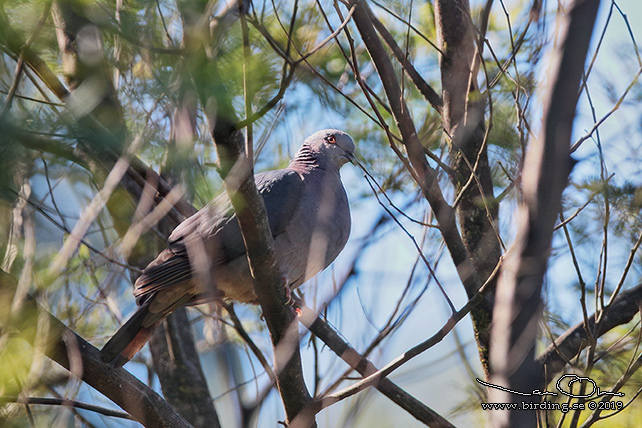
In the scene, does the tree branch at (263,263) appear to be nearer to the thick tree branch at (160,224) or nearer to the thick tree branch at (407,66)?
the thick tree branch at (160,224)

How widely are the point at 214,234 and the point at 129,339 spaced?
2.44ft

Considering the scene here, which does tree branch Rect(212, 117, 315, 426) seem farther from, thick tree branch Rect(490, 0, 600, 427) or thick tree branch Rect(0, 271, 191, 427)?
thick tree branch Rect(490, 0, 600, 427)

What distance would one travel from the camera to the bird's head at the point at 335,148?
4.01m

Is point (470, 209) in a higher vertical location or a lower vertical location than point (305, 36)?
lower

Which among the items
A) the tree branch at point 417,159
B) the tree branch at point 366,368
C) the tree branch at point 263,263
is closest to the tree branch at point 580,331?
the tree branch at point 417,159

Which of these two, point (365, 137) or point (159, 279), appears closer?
point (159, 279)

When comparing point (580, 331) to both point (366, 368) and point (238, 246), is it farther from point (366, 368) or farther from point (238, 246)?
point (238, 246)

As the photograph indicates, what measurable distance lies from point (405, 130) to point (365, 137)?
5.02ft

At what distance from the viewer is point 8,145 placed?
1.36 meters

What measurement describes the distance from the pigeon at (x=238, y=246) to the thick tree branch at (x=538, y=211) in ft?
5.26

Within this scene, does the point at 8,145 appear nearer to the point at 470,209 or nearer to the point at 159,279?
the point at 159,279

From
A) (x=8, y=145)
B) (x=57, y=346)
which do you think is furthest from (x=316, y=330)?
(x=8, y=145)

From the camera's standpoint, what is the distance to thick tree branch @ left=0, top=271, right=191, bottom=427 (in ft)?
7.80

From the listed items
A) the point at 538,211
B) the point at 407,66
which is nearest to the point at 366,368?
the point at 538,211
